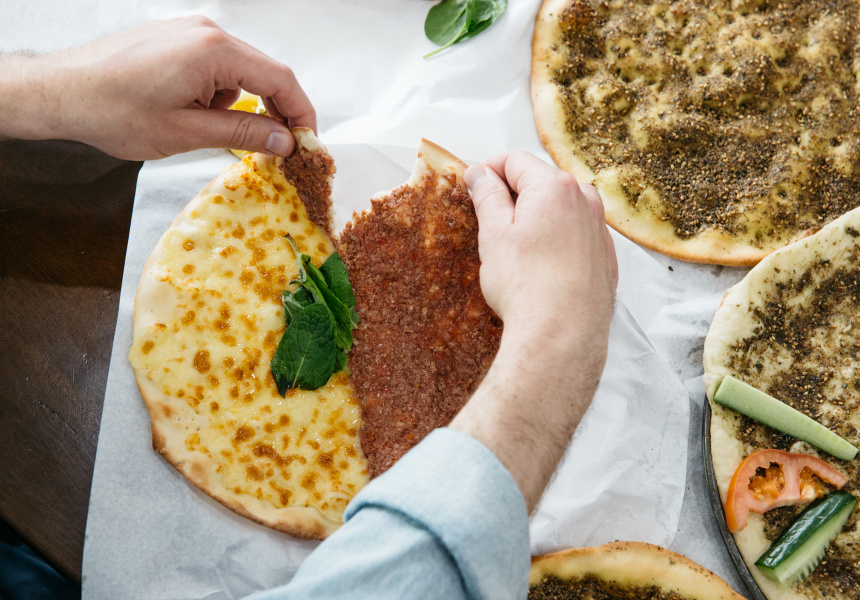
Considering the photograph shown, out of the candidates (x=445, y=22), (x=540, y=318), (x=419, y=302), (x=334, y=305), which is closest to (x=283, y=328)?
(x=334, y=305)

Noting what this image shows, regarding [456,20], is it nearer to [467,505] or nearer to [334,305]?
[334,305]

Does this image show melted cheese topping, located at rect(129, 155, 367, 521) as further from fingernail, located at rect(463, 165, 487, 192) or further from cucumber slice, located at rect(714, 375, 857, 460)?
cucumber slice, located at rect(714, 375, 857, 460)

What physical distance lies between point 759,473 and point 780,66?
2.49 meters

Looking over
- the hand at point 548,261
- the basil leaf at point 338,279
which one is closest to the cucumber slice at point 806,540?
the hand at point 548,261

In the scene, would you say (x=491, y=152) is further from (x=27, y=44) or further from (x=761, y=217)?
(x=27, y=44)

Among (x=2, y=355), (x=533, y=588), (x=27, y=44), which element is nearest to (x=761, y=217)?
(x=533, y=588)

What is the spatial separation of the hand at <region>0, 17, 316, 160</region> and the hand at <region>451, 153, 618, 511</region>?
1199mm

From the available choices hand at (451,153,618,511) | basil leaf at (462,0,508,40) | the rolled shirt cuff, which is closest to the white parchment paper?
basil leaf at (462,0,508,40)

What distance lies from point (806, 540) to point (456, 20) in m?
3.43

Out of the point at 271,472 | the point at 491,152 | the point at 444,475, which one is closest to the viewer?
the point at 444,475

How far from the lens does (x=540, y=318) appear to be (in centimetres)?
217

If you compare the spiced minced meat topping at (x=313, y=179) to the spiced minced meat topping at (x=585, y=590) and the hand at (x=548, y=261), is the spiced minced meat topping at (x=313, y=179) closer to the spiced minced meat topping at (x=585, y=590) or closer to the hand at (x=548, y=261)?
the hand at (x=548, y=261)

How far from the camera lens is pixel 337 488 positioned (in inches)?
113

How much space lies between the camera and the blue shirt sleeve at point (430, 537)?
165 cm
